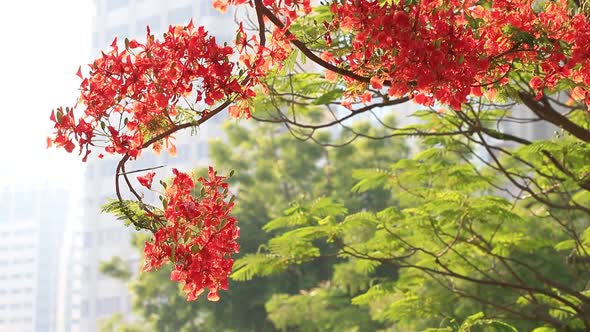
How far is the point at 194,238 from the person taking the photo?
1.66 meters

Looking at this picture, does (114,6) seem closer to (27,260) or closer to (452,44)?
(27,260)

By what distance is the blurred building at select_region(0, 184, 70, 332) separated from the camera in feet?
73.2

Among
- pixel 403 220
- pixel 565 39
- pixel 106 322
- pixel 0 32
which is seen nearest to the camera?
pixel 565 39

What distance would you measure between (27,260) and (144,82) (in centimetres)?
2234

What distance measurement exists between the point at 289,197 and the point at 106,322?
8.83ft

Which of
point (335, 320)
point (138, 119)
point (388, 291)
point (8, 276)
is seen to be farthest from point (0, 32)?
point (138, 119)

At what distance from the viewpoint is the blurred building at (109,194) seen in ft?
72.4

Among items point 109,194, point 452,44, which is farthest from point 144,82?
point 109,194

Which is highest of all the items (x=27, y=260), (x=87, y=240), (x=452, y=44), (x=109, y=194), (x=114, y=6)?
(x=114, y=6)

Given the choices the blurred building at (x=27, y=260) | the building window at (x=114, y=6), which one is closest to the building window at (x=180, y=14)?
the building window at (x=114, y=6)

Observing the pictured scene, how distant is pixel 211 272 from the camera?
1.67m

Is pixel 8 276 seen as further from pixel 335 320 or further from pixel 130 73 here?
pixel 130 73

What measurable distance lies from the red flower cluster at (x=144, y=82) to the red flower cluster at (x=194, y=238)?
0.13 meters

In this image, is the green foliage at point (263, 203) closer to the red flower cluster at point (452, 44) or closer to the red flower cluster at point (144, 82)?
the red flower cluster at point (452, 44)
